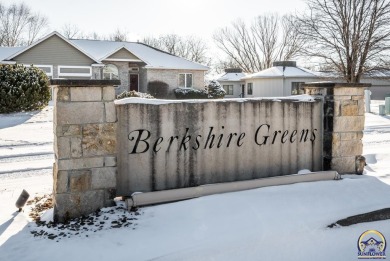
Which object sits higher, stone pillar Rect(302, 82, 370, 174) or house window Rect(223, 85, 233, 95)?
house window Rect(223, 85, 233, 95)

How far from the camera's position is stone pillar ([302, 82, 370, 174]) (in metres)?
5.81

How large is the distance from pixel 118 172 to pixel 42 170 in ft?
10.1

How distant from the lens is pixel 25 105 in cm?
1627

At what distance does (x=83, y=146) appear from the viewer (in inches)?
170

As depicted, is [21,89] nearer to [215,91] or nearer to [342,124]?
[342,124]

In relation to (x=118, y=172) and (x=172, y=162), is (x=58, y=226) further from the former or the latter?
(x=172, y=162)

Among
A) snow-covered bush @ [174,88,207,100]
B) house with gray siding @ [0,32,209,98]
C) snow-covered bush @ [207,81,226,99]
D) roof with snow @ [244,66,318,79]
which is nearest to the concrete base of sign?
house with gray siding @ [0,32,209,98]

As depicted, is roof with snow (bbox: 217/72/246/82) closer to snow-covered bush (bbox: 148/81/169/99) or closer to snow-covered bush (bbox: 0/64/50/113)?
snow-covered bush (bbox: 148/81/169/99)

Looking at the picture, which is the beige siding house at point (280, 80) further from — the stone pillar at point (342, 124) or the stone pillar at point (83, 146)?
the stone pillar at point (83, 146)

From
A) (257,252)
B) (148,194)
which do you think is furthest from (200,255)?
(148,194)

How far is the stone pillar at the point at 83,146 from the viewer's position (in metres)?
4.22

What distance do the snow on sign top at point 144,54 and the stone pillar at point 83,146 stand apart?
2216cm
